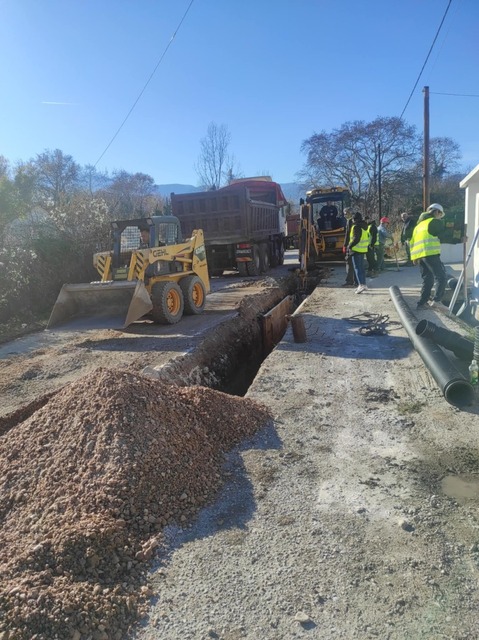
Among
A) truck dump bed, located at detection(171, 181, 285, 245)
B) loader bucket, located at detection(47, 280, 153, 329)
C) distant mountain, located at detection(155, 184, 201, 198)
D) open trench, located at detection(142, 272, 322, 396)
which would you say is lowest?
open trench, located at detection(142, 272, 322, 396)

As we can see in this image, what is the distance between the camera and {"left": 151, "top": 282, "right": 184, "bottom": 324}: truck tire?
8.70 m

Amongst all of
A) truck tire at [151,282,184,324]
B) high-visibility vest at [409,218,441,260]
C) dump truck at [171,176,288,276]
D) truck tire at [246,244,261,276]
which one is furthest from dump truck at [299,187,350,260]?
high-visibility vest at [409,218,441,260]

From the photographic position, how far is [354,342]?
699 cm

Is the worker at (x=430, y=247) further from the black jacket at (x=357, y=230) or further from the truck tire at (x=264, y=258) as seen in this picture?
the truck tire at (x=264, y=258)

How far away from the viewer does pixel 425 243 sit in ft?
25.5

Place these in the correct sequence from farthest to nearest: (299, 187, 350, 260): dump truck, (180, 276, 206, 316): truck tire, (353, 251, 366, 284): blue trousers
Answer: (299, 187, 350, 260): dump truck → (353, 251, 366, 284): blue trousers → (180, 276, 206, 316): truck tire

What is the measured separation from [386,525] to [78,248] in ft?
38.7

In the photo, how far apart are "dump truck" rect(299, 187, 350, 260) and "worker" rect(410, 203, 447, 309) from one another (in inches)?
361

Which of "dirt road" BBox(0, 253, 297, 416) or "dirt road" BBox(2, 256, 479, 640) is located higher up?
"dirt road" BBox(0, 253, 297, 416)

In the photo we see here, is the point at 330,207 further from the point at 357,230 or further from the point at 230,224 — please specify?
the point at 357,230

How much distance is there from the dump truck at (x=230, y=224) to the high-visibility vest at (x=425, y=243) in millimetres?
7434

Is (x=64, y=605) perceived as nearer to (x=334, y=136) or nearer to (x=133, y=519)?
(x=133, y=519)

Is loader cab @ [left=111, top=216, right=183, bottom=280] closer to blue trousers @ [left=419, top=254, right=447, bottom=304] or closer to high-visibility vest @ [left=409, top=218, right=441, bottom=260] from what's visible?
high-visibility vest @ [left=409, top=218, right=441, bottom=260]

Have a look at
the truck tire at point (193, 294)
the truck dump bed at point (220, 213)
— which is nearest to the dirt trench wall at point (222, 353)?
the truck tire at point (193, 294)
